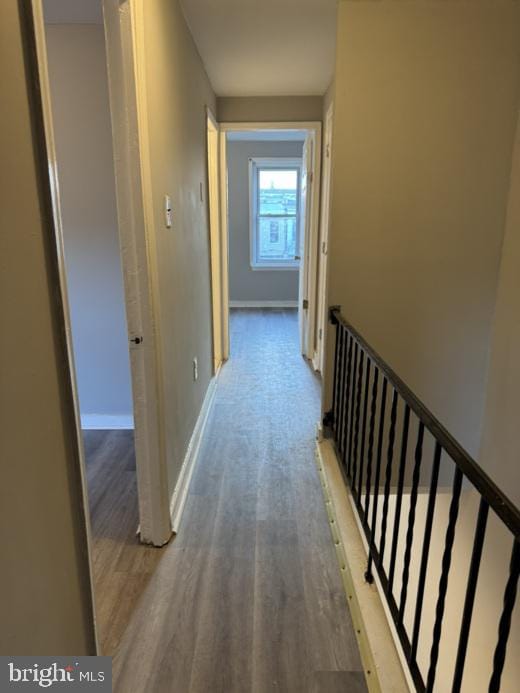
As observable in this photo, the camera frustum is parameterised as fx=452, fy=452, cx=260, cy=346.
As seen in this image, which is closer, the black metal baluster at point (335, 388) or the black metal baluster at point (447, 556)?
the black metal baluster at point (447, 556)

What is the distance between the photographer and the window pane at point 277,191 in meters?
6.80

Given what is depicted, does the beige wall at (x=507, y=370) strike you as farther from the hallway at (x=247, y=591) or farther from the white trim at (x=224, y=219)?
the white trim at (x=224, y=219)

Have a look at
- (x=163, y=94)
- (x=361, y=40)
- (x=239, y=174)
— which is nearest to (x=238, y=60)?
(x=361, y=40)

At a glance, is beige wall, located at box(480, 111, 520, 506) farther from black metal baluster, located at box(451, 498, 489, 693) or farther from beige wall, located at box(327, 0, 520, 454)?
black metal baluster, located at box(451, 498, 489, 693)

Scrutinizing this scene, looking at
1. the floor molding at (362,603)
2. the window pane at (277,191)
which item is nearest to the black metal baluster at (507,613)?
the floor molding at (362,603)

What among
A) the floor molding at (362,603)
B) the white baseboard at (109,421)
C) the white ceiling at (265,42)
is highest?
the white ceiling at (265,42)

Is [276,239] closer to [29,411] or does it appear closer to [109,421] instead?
[109,421]

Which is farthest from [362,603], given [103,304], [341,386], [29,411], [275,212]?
[275,212]

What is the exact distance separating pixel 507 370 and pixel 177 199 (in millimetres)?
1899

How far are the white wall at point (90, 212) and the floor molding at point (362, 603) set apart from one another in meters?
1.57

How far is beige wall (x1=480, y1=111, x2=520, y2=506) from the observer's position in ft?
7.50

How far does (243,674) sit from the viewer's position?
142 centimetres

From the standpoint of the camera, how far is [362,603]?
1632 mm

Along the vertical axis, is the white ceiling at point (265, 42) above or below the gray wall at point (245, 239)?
above
